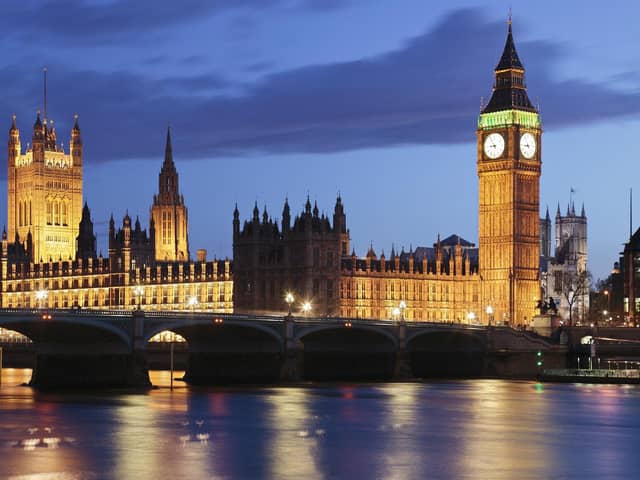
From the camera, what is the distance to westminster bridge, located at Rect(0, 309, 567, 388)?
9562 cm

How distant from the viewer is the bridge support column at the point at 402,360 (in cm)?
11429

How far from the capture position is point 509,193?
15388 centimetres

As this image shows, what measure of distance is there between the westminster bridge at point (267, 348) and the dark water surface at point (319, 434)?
16.8 feet

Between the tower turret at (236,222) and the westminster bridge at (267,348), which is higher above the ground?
the tower turret at (236,222)

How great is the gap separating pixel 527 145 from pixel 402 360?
4588 centimetres

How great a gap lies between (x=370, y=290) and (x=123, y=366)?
52.6 metres

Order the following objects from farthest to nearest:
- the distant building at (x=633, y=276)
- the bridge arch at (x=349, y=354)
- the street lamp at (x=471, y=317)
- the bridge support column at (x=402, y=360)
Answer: the distant building at (x=633, y=276) → the street lamp at (x=471, y=317) → the bridge arch at (x=349, y=354) → the bridge support column at (x=402, y=360)

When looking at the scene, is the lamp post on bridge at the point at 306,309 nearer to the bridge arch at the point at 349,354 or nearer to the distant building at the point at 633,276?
the bridge arch at the point at 349,354

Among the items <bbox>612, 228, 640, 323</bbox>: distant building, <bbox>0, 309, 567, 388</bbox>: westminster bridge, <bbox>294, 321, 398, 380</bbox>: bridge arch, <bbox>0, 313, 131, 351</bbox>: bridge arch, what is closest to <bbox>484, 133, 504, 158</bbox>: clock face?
<bbox>612, 228, 640, 323</bbox>: distant building

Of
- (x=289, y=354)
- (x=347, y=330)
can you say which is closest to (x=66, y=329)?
(x=289, y=354)

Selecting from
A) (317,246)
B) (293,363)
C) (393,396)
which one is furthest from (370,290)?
(393,396)

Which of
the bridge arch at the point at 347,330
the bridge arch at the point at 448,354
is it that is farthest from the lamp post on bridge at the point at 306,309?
the bridge arch at the point at 347,330

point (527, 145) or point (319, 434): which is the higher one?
point (527, 145)

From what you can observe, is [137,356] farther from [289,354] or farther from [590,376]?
[590,376]
